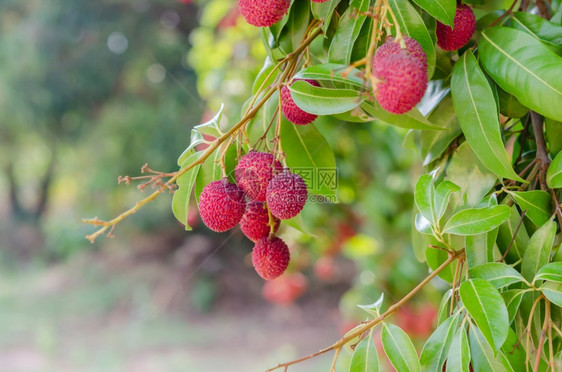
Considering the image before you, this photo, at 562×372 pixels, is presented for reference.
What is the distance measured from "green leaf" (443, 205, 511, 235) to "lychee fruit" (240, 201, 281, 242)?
0.18m

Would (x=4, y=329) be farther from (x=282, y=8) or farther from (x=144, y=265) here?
(x=282, y=8)

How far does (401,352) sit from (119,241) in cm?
496

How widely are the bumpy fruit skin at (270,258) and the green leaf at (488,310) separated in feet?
0.63

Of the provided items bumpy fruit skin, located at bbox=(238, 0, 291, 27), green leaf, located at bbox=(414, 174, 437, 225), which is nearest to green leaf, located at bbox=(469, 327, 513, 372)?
green leaf, located at bbox=(414, 174, 437, 225)

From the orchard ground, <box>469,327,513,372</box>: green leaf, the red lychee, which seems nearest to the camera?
<box>469,327,513,372</box>: green leaf

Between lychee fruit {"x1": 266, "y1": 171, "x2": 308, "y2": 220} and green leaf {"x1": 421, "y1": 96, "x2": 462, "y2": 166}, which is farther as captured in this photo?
green leaf {"x1": 421, "y1": 96, "x2": 462, "y2": 166}

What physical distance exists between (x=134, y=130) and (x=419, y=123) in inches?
167

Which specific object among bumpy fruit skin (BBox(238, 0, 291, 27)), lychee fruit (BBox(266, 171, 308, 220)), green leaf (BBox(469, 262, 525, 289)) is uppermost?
bumpy fruit skin (BBox(238, 0, 291, 27))

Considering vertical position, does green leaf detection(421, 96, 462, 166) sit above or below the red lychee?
above

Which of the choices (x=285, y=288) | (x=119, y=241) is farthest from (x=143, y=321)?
(x=285, y=288)

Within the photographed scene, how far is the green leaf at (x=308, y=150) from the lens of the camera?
1.98 ft

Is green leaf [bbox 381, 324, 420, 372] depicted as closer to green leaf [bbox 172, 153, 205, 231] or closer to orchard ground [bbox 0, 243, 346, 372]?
green leaf [bbox 172, 153, 205, 231]

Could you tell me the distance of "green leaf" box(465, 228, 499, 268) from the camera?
497 mm

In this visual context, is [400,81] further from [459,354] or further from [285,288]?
[285,288]
